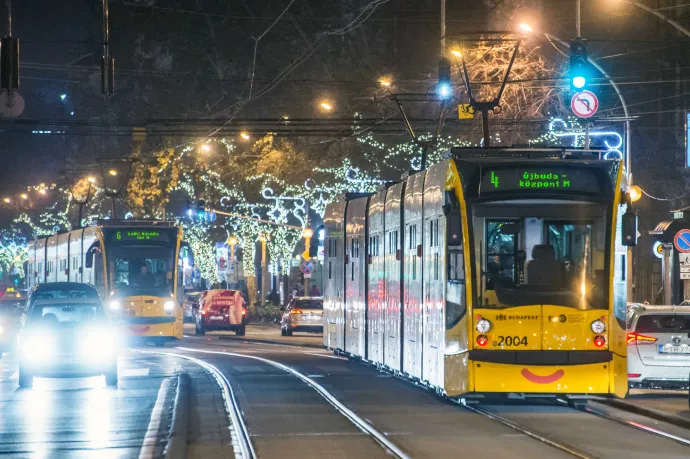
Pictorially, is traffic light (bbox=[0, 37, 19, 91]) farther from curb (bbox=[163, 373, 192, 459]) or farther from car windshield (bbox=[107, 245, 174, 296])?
car windshield (bbox=[107, 245, 174, 296])

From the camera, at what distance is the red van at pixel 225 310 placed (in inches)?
2032

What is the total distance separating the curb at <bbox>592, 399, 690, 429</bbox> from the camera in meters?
17.3

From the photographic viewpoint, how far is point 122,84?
6456cm

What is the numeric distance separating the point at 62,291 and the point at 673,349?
11.6 meters

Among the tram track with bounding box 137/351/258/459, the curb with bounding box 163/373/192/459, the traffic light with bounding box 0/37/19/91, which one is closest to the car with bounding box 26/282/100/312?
the tram track with bounding box 137/351/258/459

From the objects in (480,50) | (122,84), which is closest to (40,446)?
(480,50)

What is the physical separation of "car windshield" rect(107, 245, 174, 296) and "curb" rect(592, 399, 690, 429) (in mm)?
18696

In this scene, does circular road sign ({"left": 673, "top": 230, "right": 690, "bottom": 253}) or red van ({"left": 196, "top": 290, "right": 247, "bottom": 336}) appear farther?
red van ({"left": 196, "top": 290, "right": 247, "bottom": 336})

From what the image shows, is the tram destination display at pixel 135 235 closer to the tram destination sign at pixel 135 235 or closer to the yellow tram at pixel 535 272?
the tram destination sign at pixel 135 235

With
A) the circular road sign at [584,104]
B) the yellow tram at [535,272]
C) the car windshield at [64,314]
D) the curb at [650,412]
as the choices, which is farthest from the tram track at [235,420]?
the circular road sign at [584,104]

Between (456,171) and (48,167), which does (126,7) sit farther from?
(456,171)

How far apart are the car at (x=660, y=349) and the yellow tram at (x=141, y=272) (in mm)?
18541

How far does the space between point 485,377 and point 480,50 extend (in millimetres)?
28998

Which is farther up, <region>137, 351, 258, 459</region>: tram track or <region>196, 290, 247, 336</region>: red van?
<region>196, 290, 247, 336</region>: red van
